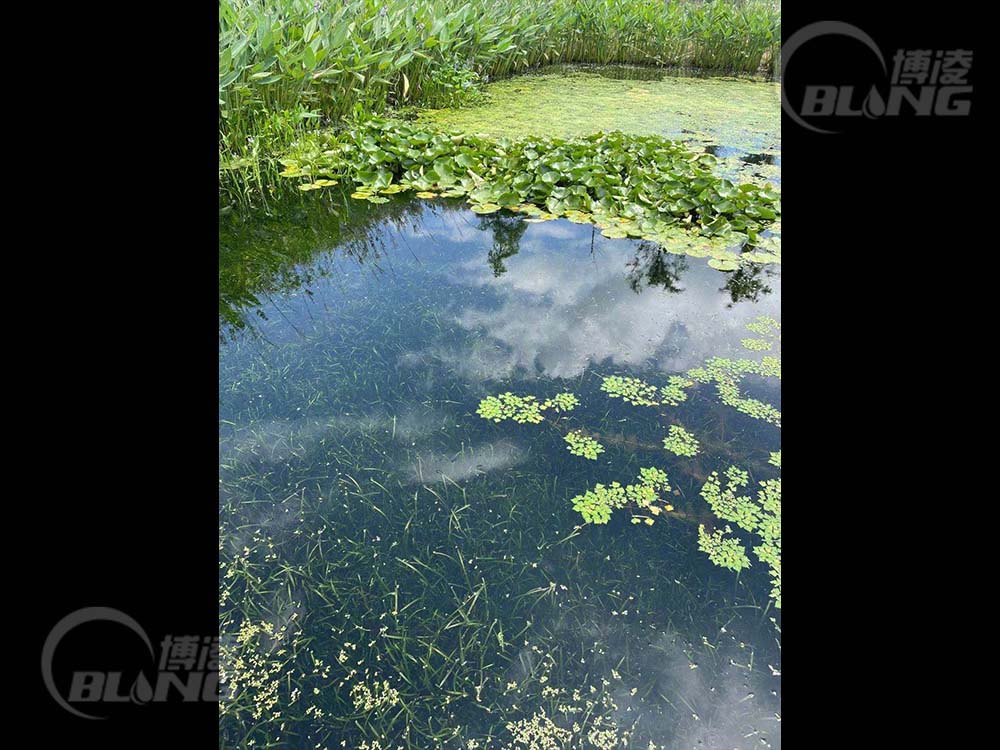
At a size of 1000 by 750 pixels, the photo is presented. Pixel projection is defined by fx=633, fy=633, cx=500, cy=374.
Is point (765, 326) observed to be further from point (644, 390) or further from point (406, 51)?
point (406, 51)

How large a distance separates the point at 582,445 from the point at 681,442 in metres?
A: 0.30

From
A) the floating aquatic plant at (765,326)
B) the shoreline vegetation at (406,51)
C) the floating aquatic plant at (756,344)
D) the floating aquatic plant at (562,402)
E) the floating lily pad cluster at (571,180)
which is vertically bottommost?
the floating aquatic plant at (756,344)

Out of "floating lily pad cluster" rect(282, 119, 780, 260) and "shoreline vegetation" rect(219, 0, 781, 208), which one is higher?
"shoreline vegetation" rect(219, 0, 781, 208)

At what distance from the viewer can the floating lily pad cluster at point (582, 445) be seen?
1.83 meters

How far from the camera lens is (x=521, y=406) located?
6.59ft

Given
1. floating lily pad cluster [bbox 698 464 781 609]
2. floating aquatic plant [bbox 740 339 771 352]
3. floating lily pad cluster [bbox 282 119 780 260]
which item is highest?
floating lily pad cluster [bbox 282 119 780 260]

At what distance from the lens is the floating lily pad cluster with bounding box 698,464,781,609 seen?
1525 mm

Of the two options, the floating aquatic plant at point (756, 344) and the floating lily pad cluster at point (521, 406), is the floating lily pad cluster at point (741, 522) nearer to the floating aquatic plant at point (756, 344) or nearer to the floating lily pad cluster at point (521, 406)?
the floating lily pad cluster at point (521, 406)

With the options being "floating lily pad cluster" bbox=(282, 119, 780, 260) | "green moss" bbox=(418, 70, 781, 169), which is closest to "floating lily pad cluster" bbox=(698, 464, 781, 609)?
"floating lily pad cluster" bbox=(282, 119, 780, 260)

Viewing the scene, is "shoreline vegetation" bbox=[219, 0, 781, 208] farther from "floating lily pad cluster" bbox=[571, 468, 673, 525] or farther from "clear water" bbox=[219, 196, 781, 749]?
"floating lily pad cluster" bbox=[571, 468, 673, 525]

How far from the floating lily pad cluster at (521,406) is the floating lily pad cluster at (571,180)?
4.68ft

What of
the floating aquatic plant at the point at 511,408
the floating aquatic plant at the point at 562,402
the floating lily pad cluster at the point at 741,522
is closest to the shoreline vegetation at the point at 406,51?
the floating aquatic plant at the point at 511,408

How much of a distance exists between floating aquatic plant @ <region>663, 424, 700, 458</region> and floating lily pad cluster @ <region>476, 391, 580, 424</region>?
31 cm
